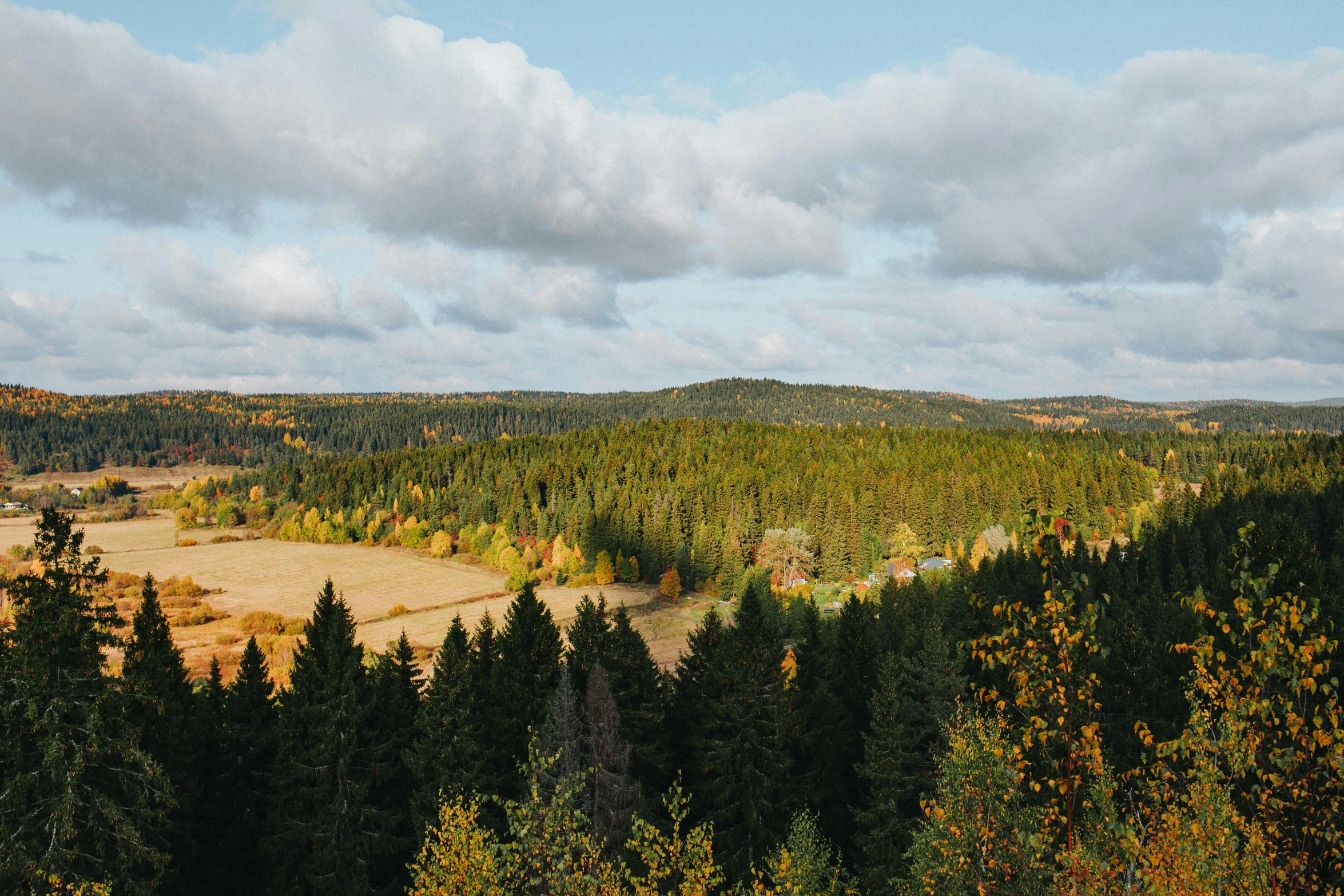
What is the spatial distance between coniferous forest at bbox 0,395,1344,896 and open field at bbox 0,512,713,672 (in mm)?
21645

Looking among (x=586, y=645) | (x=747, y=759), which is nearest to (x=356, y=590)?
(x=586, y=645)

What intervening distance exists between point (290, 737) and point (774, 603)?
173 ft

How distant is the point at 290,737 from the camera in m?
31.7

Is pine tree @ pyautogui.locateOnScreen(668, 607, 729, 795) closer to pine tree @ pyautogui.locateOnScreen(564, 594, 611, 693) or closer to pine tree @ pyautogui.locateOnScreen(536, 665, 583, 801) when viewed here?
pine tree @ pyautogui.locateOnScreen(564, 594, 611, 693)

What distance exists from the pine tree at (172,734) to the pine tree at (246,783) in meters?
1.72

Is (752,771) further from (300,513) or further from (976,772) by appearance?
(300,513)

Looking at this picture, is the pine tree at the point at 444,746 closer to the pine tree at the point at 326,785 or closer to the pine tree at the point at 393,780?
the pine tree at the point at 393,780

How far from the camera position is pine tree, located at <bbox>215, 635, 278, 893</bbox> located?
3297 cm

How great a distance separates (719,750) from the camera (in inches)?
1297

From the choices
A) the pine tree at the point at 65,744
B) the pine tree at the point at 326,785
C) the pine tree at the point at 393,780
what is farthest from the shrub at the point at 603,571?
the pine tree at the point at 65,744

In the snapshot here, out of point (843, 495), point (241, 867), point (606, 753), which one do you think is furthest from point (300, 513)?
point (606, 753)

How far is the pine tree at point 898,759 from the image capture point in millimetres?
30328

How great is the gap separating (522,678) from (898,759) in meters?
18.6

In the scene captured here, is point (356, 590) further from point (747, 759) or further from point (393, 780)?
point (747, 759)
